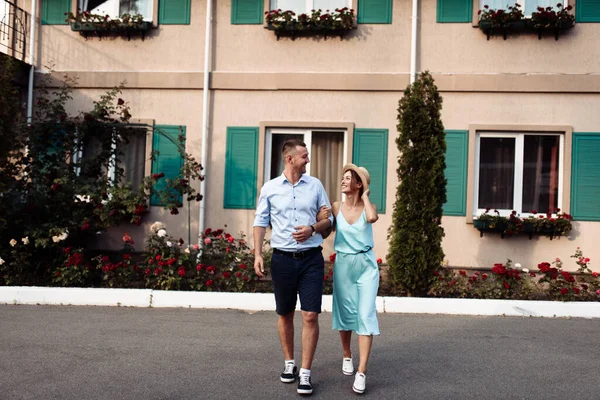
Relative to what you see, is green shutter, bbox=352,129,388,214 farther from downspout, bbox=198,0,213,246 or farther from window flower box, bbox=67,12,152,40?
window flower box, bbox=67,12,152,40

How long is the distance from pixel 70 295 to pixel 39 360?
3007mm

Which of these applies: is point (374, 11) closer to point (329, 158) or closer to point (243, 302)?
point (329, 158)

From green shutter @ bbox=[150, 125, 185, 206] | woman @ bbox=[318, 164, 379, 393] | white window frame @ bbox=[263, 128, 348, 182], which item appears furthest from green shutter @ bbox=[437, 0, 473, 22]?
woman @ bbox=[318, 164, 379, 393]

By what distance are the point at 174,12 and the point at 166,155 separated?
2470 mm

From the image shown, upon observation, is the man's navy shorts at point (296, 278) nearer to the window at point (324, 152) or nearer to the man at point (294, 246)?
the man at point (294, 246)

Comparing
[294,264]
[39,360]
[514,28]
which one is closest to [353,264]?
[294,264]

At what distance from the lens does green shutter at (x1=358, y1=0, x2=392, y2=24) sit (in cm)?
998

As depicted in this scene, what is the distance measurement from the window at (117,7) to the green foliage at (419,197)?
16.7 ft

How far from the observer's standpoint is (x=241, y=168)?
33.3 ft

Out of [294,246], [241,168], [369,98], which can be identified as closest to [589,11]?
[369,98]

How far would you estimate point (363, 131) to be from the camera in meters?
9.92

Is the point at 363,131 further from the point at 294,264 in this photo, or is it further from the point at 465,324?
the point at 294,264

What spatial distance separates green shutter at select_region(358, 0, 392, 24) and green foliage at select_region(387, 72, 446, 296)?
1984 millimetres

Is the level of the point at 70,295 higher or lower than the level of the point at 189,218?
lower
